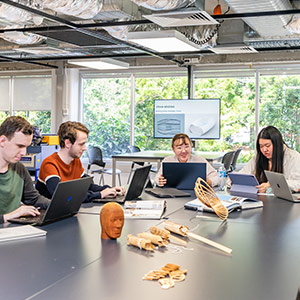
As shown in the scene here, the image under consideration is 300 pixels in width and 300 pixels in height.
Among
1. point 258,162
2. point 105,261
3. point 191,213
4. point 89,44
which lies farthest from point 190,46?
point 105,261

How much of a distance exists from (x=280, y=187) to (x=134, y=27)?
9.63ft

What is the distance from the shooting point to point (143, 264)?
70.6 inches

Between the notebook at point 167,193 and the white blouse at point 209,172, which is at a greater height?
the white blouse at point 209,172

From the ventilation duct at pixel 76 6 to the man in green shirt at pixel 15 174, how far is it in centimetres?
Result: 165

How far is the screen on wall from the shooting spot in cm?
882

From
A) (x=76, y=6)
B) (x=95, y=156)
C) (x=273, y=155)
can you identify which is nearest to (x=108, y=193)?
(x=273, y=155)

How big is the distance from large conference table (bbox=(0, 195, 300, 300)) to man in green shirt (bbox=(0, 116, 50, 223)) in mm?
389

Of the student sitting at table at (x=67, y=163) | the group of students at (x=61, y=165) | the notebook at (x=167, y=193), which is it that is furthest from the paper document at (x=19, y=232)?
the notebook at (x=167, y=193)

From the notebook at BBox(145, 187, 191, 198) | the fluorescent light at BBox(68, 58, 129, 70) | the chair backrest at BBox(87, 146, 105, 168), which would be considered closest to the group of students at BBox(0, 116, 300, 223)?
the notebook at BBox(145, 187, 191, 198)

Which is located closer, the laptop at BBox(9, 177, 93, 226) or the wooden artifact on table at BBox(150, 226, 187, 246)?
the wooden artifact on table at BBox(150, 226, 187, 246)

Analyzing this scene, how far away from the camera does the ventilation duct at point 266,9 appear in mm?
4281

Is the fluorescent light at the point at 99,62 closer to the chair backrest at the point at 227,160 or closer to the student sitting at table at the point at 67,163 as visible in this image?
the chair backrest at the point at 227,160

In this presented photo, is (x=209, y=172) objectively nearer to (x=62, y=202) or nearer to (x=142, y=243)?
(x=62, y=202)

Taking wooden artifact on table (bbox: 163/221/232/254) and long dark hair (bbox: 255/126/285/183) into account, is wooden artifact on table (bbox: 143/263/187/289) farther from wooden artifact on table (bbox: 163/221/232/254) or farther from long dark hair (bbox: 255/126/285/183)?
long dark hair (bbox: 255/126/285/183)
